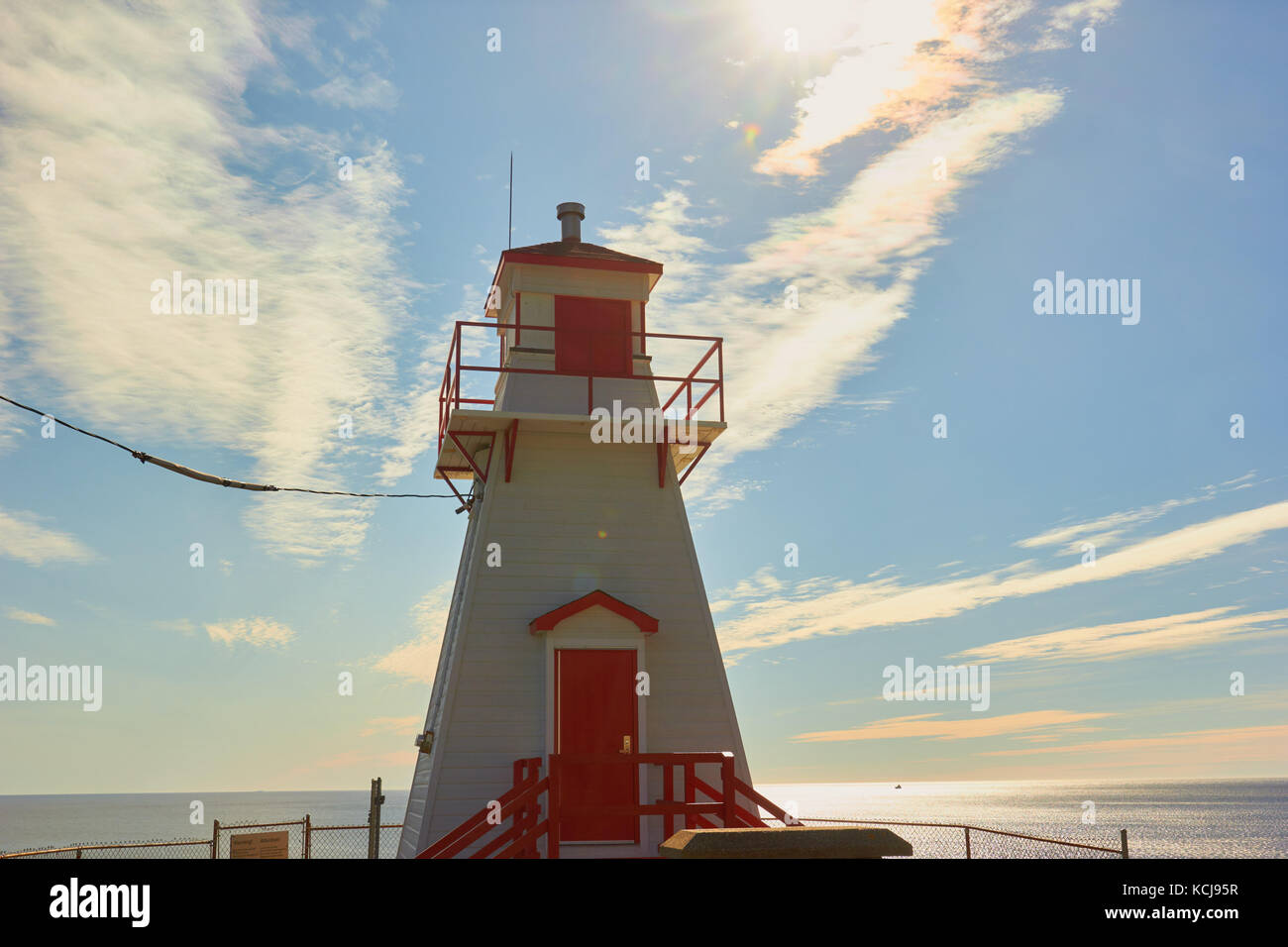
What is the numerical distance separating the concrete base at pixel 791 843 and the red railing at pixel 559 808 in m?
5.27

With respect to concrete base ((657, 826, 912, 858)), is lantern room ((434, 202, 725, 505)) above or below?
above

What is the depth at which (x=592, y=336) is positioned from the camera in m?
18.4

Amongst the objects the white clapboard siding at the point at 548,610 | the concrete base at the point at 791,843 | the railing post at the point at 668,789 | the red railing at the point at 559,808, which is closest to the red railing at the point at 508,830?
the red railing at the point at 559,808

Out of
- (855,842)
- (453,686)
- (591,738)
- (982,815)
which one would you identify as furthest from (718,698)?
(982,815)

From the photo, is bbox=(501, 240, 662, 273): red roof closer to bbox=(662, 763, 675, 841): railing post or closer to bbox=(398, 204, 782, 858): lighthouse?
bbox=(398, 204, 782, 858): lighthouse

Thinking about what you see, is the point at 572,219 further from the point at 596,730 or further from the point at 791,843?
the point at 791,843

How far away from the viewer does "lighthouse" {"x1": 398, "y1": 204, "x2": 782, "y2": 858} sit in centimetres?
1573

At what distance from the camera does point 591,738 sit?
1611cm

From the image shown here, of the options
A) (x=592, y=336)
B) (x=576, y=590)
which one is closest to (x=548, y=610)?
(x=576, y=590)

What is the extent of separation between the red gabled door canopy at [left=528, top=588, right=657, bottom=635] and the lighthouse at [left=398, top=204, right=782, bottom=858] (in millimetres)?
29

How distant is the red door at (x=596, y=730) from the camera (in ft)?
51.9

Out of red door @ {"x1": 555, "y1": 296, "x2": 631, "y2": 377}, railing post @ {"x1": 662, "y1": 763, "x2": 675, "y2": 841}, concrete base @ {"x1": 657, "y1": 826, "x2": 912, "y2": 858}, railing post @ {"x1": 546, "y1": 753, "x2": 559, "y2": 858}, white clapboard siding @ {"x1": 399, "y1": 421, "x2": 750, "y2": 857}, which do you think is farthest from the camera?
red door @ {"x1": 555, "y1": 296, "x2": 631, "y2": 377}

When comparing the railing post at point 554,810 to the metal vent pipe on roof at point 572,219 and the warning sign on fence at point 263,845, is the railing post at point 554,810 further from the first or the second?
the metal vent pipe on roof at point 572,219

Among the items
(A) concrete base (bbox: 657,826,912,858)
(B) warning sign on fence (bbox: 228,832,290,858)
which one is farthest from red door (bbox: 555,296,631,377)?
(A) concrete base (bbox: 657,826,912,858)
